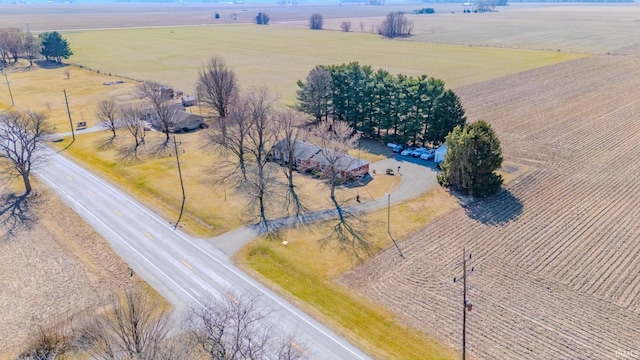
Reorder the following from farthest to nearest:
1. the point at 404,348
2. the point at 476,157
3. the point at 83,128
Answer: the point at 83,128 < the point at 476,157 < the point at 404,348

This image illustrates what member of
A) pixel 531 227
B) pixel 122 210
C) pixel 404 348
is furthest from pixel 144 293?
pixel 531 227

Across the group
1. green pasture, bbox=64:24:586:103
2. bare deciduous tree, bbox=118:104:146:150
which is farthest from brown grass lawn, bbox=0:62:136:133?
bare deciduous tree, bbox=118:104:146:150

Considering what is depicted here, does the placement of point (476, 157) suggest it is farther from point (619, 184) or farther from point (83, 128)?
point (83, 128)

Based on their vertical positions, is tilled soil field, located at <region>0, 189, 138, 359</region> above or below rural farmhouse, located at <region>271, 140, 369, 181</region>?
below

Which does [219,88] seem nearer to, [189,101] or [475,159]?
[189,101]

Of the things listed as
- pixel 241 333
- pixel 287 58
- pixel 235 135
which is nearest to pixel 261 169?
pixel 235 135

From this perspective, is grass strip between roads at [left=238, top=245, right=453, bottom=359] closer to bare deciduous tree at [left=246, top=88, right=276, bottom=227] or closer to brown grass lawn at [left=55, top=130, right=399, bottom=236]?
bare deciduous tree at [left=246, top=88, right=276, bottom=227]
